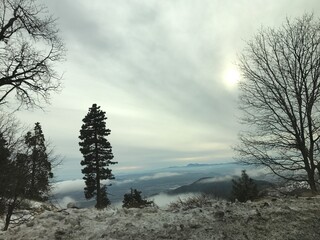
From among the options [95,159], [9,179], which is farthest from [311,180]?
[95,159]

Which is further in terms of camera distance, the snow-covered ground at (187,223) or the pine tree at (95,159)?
the pine tree at (95,159)

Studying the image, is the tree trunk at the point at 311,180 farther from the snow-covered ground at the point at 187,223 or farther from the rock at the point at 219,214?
the rock at the point at 219,214

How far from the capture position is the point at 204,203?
941 centimetres

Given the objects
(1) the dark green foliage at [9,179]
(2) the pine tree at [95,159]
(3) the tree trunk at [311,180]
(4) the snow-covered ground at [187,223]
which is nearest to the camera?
(4) the snow-covered ground at [187,223]

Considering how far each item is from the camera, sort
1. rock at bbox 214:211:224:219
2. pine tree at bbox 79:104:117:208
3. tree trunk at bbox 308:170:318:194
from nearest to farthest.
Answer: rock at bbox 214:211:224:219
tree trunk at bbox 308:170:318:194
pine tree at bbox 79:104:117:208

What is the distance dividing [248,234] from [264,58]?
11.7 m

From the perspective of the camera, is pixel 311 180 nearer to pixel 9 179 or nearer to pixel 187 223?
pixel 187 223

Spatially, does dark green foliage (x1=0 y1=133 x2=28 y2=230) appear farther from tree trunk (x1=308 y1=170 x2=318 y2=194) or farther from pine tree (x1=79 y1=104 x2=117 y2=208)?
pine tree (x1=79 y1=104 x2=117 y2=208)

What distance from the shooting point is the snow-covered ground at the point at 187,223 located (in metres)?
7.15

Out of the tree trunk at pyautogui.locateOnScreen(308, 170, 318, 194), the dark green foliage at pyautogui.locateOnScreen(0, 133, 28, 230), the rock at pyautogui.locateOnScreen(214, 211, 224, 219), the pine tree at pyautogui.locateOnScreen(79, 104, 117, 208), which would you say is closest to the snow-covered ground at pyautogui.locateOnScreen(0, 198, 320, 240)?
the rock at pyautogui.locateOnScreen(214, 211, 224, 219)

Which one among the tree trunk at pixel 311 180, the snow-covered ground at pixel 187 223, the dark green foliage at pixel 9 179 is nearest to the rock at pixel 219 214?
the snow-covered ground at pixel 187 223

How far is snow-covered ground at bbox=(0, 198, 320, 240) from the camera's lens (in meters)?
7.15

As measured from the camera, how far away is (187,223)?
7.63m

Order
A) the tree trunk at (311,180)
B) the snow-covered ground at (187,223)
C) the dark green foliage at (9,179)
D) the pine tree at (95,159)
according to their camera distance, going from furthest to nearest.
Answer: the pine tree at (95,159), the tree trunk at (311,180), the dark green foliage at (9,179), the snow-covered ground at (187,223)
